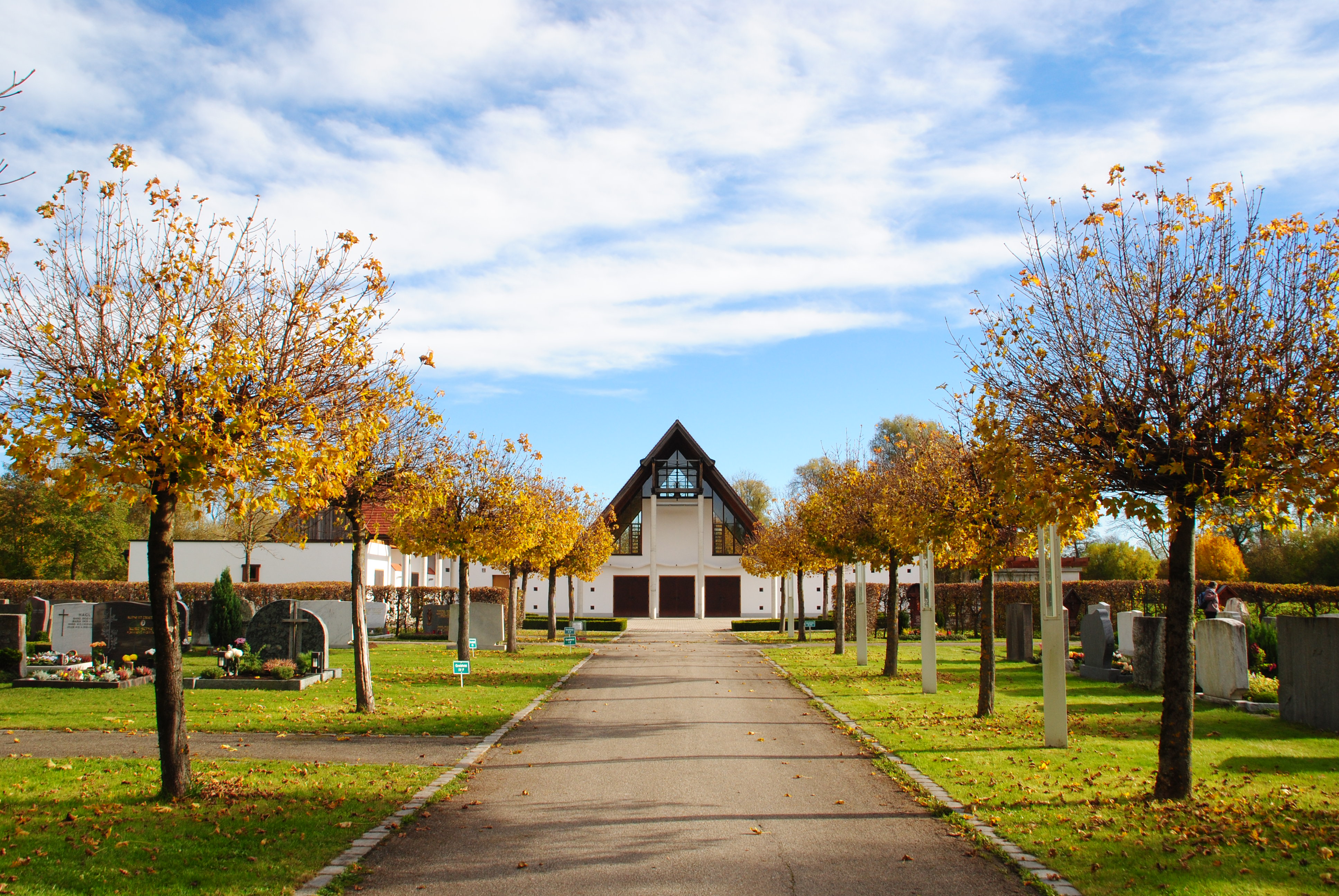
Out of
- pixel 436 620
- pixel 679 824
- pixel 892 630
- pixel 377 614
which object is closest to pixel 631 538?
pixel 436 620

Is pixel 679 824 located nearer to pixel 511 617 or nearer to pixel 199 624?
pixel 511 617

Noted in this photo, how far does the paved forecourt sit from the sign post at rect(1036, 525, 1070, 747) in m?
2.25

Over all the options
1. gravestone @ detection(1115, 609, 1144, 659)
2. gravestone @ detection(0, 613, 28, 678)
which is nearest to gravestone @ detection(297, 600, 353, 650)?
gravestone @ detection(0, 613, 28, 678)

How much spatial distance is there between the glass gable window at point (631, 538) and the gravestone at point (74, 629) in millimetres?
36580

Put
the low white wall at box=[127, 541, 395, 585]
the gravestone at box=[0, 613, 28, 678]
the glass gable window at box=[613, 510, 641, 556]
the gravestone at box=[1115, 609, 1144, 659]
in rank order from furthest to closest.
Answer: the glass gable window at box=[613, 510, 641, 556] < the low white wall at box=[127, 541, 395, 585] < the gravestone at box=[1115, 609, 1144, 659] < the gravestone at box=[0, 613, 28, 678]

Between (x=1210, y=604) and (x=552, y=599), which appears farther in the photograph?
(x=552, y=599)

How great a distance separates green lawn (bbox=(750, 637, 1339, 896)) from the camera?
5.95 meters

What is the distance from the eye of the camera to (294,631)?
17438mm

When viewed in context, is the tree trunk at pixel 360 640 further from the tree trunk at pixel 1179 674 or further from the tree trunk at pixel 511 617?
the tree trunk at pixel 511 617

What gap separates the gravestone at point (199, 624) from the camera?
86.4ft

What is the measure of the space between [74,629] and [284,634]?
4765 millimetres

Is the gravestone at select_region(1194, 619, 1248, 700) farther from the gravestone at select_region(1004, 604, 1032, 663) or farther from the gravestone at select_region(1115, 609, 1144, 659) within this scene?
the gravestone at select_region(1004, 604, 1032, 663)

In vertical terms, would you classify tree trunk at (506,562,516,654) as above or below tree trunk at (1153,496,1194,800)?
below

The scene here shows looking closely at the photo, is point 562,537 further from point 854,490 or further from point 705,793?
point 705,793
